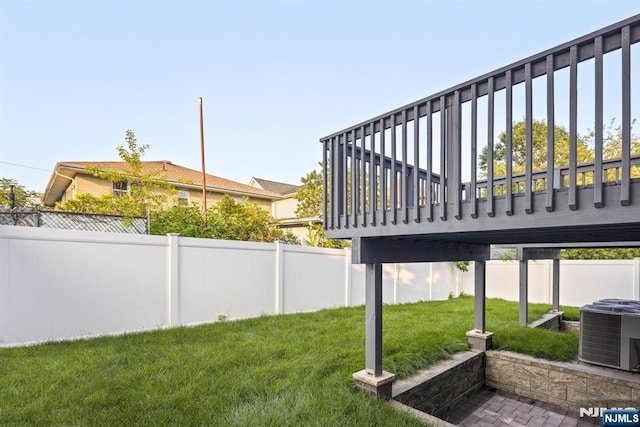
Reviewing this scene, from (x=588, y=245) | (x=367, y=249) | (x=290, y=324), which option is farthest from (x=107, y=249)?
(x=588, y=245)

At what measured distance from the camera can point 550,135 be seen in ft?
6.78

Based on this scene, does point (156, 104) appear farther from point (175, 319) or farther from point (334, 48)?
point (175, 319)

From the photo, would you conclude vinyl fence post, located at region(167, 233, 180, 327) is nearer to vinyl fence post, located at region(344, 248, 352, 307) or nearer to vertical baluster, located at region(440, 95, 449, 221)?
vinyl fence post, located at region(344, 248, 352, 307)

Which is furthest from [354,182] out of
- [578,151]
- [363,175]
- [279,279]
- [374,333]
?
[578,151]

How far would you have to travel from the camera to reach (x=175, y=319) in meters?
5.69

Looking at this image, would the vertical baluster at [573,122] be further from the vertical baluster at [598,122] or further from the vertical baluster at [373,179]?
the vertical baluster at [373,179]

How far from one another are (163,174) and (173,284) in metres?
7.71

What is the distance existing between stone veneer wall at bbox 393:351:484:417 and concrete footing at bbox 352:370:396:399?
16 cm

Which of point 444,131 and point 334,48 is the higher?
point 334,48

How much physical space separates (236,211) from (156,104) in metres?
3.80

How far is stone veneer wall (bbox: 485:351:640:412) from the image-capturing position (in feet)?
13.2

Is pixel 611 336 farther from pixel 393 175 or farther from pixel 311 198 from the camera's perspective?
pixel 311 198

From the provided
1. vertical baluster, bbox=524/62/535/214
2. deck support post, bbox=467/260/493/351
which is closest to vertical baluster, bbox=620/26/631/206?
vertical baluster, bbox=524/62/535/214

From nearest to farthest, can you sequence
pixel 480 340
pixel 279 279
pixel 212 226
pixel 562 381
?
pixel 562 381
pixel 480 340
pixel 279 279
pixel 212 226
